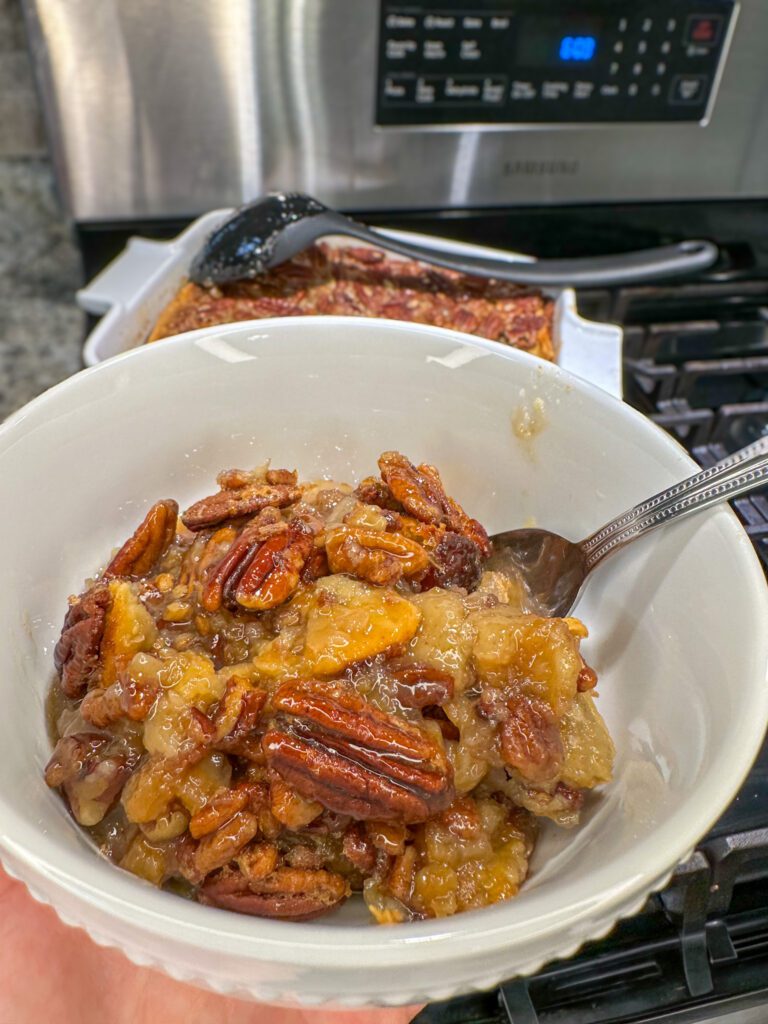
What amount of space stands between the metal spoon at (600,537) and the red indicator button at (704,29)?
1024 mm

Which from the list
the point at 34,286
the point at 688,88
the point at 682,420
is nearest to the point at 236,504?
the point at 682,420

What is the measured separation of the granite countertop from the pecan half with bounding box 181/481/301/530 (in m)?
1.00

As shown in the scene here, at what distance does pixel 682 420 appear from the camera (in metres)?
1.12

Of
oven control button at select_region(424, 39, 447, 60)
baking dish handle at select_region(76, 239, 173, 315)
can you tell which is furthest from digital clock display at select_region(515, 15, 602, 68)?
baking dish handle at select_region(76, 239, 173, 315)

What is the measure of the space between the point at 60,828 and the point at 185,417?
418 mm

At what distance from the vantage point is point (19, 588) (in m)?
0.69

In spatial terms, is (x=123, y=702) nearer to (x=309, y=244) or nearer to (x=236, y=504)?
(x=236, y=504)

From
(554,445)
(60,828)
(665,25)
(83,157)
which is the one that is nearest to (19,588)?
(60,828)

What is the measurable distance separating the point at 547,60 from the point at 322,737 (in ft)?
4.02

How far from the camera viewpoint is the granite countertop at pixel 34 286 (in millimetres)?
1682

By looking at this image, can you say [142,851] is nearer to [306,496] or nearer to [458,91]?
[306,496]

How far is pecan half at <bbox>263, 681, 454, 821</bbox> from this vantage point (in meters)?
0.57

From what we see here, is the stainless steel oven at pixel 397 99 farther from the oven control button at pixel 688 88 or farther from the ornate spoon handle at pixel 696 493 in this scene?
the ornate spoon handle at pixel 696 493

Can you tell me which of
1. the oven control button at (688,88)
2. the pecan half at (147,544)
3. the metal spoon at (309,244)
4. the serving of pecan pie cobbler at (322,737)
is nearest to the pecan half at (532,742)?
the serving of pecan pie cobbler at (322,737)
